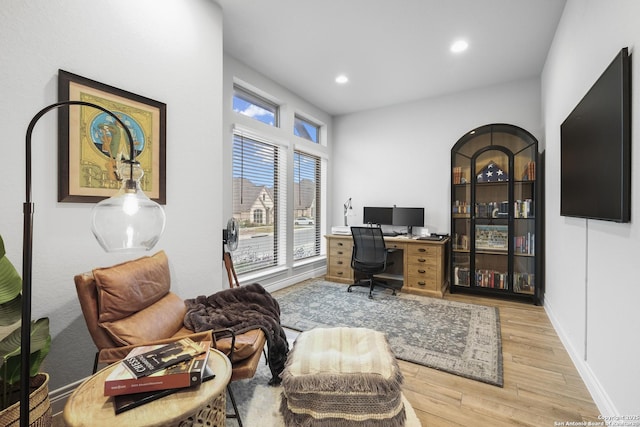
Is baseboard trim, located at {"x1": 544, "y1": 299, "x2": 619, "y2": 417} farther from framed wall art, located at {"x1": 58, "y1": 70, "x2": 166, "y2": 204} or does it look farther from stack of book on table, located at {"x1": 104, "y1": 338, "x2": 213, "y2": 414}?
framed wall art, located at {"x1": 58, "y1": 70, "x2": 166, "y2": 204}

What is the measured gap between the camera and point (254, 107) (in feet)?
12.8

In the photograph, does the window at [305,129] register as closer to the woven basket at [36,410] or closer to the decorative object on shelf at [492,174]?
the decorative object on shelf at [492,174]

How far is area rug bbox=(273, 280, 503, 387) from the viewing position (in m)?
2.23

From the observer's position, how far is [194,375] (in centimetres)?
110

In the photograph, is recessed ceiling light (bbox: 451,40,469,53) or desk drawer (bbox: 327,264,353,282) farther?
desk drawer (bbox: 327,264,353,282)

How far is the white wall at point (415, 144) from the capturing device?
157 inches

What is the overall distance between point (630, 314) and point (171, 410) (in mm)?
1999

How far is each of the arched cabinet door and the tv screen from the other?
19.2 inches

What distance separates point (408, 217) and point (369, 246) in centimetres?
96

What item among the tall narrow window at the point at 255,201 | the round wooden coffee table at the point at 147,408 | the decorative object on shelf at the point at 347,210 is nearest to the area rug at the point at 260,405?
the round wooden coffee table at the point at 147,408

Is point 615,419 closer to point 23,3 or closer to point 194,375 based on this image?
point 194,375

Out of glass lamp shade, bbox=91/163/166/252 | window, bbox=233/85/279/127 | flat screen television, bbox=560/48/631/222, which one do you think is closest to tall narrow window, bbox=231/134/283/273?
window, bbox=233/85/279/127

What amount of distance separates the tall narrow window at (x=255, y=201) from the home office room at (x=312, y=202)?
31 mm

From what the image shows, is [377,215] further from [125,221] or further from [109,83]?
[125,221]
